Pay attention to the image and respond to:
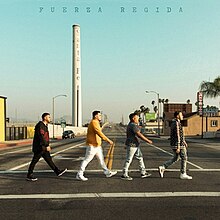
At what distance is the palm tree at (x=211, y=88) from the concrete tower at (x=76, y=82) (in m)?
57.1

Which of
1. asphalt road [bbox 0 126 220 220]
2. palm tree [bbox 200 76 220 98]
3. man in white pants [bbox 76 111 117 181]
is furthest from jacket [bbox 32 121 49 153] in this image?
palm tree [bbox 200 76 220 98]

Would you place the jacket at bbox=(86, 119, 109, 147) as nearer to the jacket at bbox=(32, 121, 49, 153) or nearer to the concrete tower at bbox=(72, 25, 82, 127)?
the jacket at bbox=(32, 121, 49, 153)

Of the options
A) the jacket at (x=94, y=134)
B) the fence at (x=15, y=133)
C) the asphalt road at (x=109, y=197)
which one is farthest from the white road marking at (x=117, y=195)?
the fence at (x=15, y=133)

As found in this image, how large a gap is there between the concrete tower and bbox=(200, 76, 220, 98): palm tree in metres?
57.1

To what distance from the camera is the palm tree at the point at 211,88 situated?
152ft

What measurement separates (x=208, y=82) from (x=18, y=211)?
45059 millimetres

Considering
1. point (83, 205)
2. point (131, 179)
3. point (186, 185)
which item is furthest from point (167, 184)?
point (83, 205)

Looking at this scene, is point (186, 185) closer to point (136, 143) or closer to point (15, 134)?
point (136, 143)

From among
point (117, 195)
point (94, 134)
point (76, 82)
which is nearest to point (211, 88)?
point (94, 134)

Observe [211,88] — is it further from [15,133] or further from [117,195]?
[117,195]

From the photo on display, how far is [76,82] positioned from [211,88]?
193ft

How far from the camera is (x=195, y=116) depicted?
65.4m

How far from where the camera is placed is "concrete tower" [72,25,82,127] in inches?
3969

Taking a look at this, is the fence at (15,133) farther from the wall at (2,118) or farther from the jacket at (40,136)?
the jacket at (40,136)
